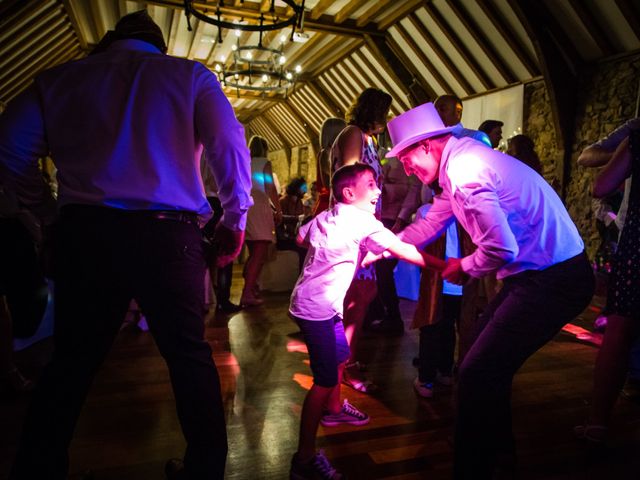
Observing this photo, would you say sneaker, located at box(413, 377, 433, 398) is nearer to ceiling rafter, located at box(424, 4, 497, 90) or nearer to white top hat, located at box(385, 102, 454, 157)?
white top hat, located at box(385, 102, 454, 157)

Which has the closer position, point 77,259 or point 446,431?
point 77,259

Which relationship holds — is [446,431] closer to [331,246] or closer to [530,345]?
[530,345]

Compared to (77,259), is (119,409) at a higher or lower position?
lower

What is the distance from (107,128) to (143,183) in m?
0.19

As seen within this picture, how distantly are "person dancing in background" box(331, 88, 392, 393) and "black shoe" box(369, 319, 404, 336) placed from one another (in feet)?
3.49

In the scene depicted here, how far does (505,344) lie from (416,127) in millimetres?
835

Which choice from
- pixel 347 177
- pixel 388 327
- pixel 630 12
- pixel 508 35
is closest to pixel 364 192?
pixel 347 177

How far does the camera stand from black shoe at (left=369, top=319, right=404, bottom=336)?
4.02 metres

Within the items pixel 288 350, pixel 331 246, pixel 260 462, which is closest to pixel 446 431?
pixel 260 462

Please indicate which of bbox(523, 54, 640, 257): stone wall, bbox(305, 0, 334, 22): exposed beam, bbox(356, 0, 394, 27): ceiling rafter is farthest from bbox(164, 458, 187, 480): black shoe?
bbox(356, 0, 394, 27): ceiling rafter

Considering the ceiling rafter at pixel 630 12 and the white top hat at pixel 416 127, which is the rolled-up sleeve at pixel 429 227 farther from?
the ceiling rafter at pixel 630 12

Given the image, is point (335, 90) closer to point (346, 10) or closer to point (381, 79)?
point (381, 79)

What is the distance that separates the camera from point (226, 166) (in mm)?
1492

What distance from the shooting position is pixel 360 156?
279 cm
